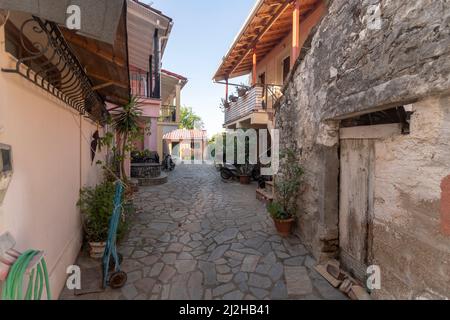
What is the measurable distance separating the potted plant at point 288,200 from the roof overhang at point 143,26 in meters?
6.76

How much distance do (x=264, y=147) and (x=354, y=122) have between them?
7.72 m

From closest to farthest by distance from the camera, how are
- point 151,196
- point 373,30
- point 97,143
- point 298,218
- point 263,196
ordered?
point 373,30, point 298,218, point 97,143, point 263,196, point 151,196

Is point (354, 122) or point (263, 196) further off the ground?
point (354, 122)

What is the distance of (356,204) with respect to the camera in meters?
3.15

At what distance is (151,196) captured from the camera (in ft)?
26.1

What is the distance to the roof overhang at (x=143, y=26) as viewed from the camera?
24.7ft

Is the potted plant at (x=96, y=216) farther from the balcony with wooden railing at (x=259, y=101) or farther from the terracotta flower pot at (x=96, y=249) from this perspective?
the balcony with wooden railing at (x=259, y=101)

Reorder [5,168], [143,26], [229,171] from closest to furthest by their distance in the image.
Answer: [5,168] → [143,26] → [229,171]

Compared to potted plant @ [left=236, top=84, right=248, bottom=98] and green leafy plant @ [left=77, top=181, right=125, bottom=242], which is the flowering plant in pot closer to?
green leafy plant @ [left=77, top=181, right=125, bottom=242]

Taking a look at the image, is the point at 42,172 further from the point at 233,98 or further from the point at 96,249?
the point at 233,98

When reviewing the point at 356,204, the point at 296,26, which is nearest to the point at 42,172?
the point at 356,204

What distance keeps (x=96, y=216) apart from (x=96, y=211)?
82mm
